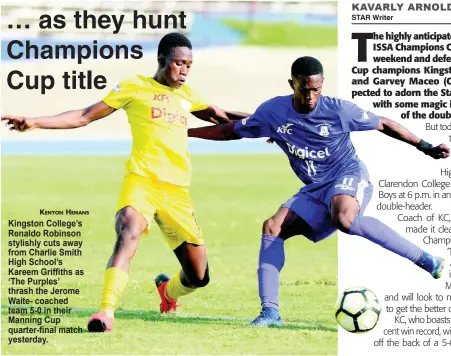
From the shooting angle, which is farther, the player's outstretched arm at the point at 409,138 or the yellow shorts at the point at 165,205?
the player's outstretched arm at the point at 409,138

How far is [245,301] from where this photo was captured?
10.5m

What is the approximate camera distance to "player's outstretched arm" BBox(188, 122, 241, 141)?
9594 mm

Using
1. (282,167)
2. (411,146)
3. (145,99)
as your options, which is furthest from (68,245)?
(282,167)

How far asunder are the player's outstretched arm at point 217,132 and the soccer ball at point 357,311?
1.90 meters

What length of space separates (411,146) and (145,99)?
9.36 feet

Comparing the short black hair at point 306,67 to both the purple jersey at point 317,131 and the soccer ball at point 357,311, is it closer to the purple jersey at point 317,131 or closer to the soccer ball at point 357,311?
the purple jersey at point 317,131

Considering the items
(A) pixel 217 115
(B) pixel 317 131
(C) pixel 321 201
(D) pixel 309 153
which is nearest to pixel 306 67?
(B) pixel 317 131

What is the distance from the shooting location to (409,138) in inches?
372

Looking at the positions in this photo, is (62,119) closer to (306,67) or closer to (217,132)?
(217,132)

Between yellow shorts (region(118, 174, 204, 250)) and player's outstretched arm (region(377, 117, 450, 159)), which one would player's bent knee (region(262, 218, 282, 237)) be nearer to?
Result: yellow shorts (region(118, 174, 204, 250))

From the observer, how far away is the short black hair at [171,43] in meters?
8.95

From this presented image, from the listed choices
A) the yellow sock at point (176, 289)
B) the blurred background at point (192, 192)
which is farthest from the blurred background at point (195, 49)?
the yellow sock at point (176, 289)

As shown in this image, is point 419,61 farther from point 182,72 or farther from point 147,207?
point 147,207

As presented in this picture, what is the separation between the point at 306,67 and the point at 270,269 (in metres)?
1.93
